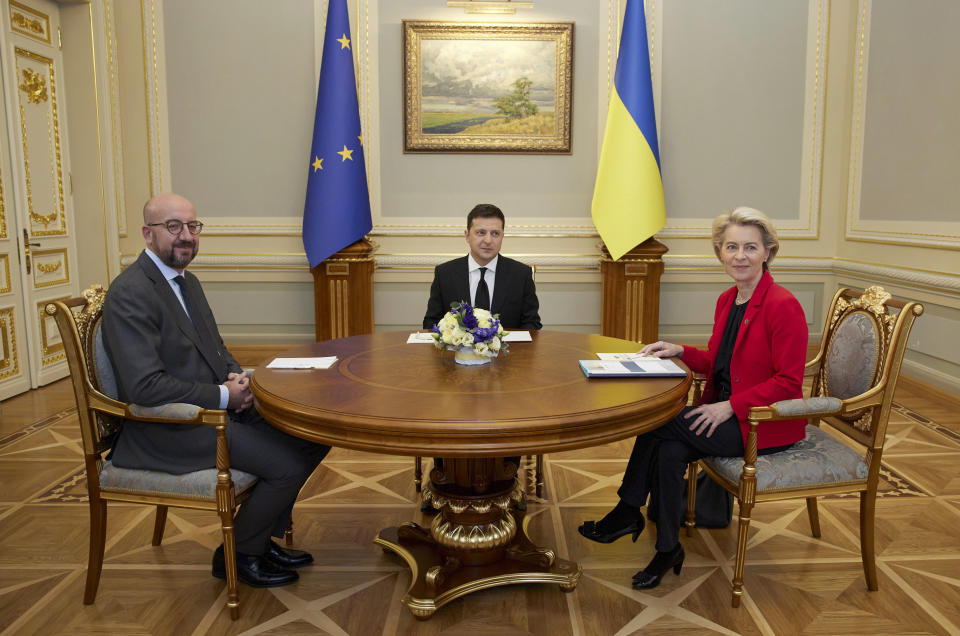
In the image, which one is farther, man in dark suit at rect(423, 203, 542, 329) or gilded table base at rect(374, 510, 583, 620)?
man in dark suit at rect(423, 203, 542, 329)

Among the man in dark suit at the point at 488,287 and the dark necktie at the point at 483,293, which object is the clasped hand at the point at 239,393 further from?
the dark necktie at the point at 483,293

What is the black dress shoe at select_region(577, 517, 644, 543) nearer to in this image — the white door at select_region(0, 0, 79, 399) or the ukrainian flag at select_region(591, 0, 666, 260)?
the ukrainian flag at select_region(591, 0, 666, 260)

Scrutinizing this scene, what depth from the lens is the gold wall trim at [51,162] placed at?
4.93 m

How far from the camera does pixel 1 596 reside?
2.36 meters

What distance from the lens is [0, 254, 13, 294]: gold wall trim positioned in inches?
187

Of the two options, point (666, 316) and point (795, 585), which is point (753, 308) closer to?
point (795, 585)

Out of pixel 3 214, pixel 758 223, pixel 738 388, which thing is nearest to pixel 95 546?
pixel 738 388

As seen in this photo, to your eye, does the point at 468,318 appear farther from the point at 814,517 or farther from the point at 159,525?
the point at 814,517

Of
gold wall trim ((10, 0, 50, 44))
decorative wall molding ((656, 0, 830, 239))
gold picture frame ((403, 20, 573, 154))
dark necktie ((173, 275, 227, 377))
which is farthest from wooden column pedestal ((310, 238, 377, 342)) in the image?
dark necktie ((173, 275, 227, 377))

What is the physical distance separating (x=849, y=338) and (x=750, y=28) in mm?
4026

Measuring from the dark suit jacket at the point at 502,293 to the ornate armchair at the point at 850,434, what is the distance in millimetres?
1275

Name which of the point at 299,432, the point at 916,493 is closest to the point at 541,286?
the point at 916,493

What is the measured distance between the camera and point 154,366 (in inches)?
85.7

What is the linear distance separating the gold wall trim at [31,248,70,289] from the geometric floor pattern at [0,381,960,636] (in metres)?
2.04
